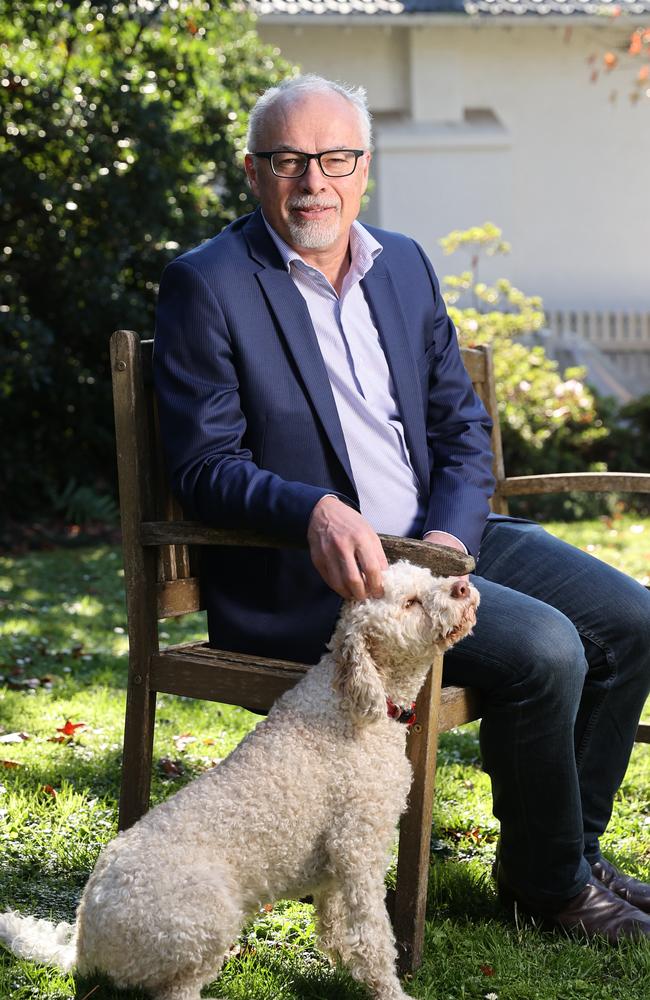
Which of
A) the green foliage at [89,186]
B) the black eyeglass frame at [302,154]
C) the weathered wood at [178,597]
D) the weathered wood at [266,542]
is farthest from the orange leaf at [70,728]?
the green foliage at [89,186]

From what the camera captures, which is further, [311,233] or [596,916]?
[311,233]

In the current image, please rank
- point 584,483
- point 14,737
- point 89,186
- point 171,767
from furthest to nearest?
1. point 89,186
2. point 14,737
3. point 171,767
4. point 584,483

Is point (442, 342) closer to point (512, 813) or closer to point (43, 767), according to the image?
point (512, 813)

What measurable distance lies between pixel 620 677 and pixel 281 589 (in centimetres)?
94

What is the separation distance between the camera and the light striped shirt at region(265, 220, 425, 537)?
2.99 meters

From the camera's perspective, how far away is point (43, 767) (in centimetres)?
397

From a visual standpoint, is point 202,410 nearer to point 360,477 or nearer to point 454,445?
point 360,477

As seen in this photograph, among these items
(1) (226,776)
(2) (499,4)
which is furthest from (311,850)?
(2) (499,4)

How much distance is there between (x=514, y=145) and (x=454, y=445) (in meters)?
13.9

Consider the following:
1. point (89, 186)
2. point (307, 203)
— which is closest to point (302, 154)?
point (307, 203)

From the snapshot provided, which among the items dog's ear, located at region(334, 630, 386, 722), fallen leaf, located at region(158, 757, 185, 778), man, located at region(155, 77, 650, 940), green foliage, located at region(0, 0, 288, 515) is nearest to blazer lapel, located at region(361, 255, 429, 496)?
man, located at region(155, 77, 650, 940)

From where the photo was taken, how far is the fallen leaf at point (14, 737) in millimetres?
4293

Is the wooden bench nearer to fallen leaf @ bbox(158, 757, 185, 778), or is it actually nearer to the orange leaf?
fallen leaf @ bbox(158, 757, 185, 778)

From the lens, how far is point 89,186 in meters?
9.86
